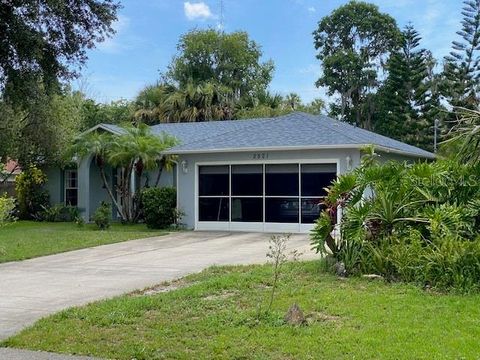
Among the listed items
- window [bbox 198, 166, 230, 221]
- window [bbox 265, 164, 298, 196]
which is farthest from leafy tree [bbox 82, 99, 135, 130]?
window [bbox 265, 164, 298, 196]

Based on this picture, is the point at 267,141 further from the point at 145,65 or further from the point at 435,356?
the point at 145,65

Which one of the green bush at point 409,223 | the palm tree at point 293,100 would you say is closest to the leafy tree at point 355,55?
the palm tree at point 293,100

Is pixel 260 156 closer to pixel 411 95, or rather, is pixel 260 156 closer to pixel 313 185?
pixel 313 185

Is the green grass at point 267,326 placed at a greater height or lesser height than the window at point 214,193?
lesser

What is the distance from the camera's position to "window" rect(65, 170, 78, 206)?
25856 millimetres

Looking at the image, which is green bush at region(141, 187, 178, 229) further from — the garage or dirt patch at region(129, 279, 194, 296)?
dirt patch at region(129, 279, 194, 296)

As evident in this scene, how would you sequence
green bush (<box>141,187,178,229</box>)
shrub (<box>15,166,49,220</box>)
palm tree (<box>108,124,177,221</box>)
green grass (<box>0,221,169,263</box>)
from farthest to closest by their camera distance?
shrub (<box>15,166,49,220</box>), palm tree (<box>108,124,177,221</box>), green bush (<box>141,187,178,229</box>), green grass (<box>0,221,169,263</box>)

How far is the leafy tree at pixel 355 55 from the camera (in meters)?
50.0

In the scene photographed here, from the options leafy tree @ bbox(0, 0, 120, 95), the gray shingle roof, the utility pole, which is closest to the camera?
leafy tree @ bbox(0, 0, 120, 95)

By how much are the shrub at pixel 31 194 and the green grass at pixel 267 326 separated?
60.2 ft

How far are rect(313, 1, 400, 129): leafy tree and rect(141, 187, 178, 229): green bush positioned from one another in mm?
31752

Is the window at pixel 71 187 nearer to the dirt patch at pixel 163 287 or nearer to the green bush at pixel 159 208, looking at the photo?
the green bush at pixel 159 208

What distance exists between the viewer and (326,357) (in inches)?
217

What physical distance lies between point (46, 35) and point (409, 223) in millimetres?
6935
